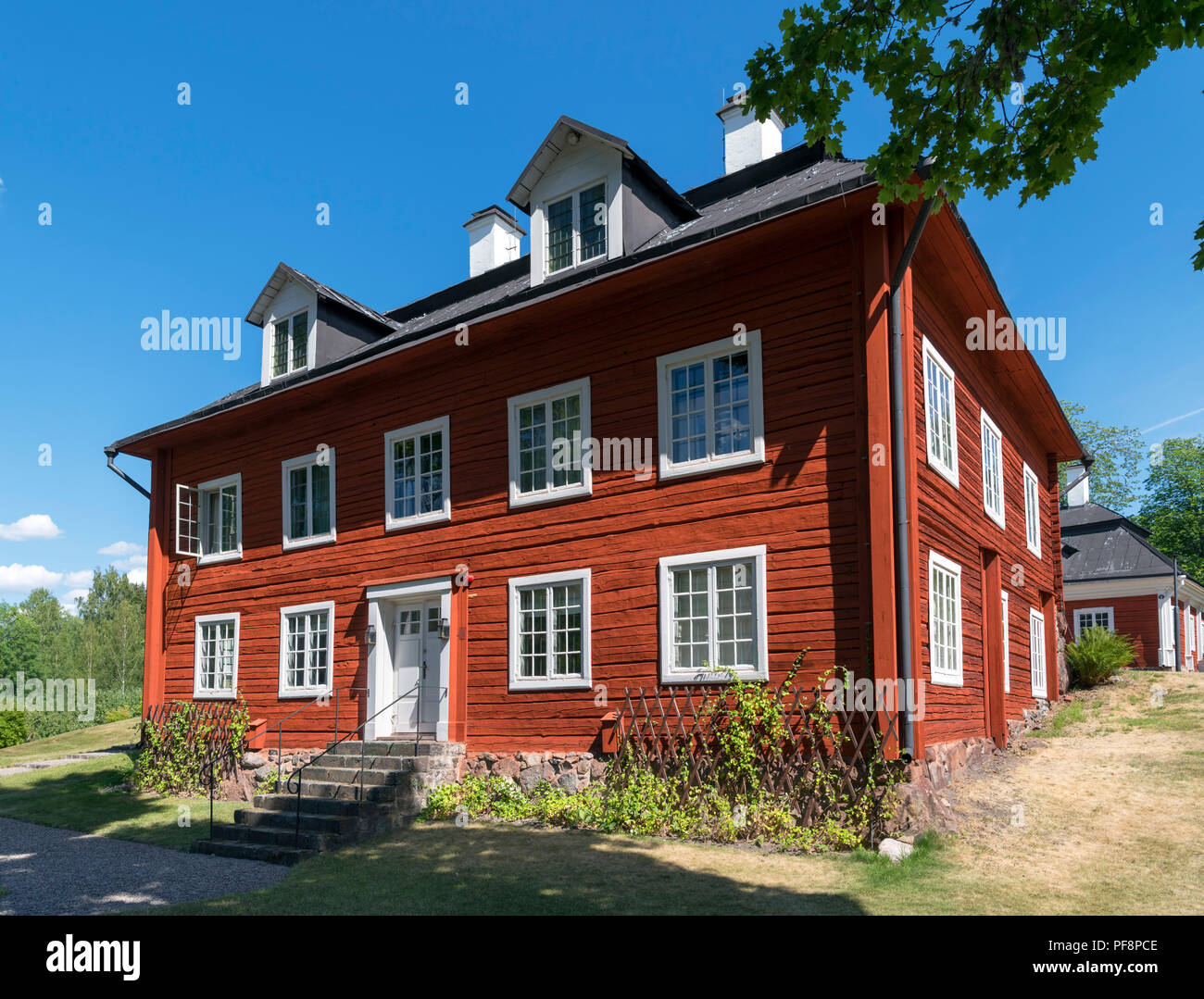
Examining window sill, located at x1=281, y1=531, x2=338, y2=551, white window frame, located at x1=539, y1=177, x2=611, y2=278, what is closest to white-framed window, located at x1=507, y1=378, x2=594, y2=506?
white window frame, located at x1=539, y1=177, x2=611, y2=278

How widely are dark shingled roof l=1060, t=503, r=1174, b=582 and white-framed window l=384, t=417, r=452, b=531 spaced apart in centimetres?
2514

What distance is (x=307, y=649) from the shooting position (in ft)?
52.9

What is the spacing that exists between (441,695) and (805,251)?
26.5ft

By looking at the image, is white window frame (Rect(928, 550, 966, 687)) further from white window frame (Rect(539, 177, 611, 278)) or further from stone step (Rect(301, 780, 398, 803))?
stone step (Rect(301, 780, 398, 803))

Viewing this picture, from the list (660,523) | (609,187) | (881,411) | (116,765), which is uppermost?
(609,187)

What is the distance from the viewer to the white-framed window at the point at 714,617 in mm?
10867

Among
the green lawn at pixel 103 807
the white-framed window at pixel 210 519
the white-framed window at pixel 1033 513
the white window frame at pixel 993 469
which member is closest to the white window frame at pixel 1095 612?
the white-framed window at pixel 1033 513

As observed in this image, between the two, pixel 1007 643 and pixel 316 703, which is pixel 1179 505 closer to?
pixel 1007 643

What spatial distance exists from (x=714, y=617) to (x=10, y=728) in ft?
83.6

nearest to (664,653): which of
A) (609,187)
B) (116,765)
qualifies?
(609,187)

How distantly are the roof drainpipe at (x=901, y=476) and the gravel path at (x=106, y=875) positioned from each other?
6780 millimetres
